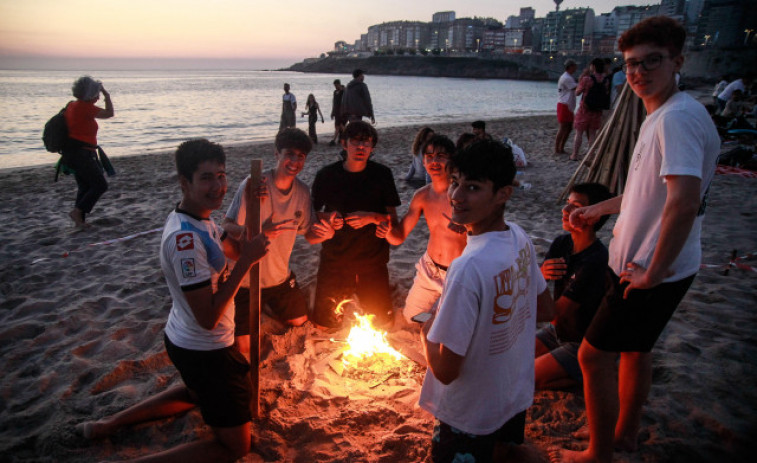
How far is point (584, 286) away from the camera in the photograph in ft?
9.80

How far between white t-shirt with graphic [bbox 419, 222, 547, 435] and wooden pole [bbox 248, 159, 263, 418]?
4.77 ft

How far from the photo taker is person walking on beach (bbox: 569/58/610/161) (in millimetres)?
10548

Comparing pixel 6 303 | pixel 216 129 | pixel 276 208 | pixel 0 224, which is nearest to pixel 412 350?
pixel 276 208

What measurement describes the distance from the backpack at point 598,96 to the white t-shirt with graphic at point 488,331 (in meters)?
10.4

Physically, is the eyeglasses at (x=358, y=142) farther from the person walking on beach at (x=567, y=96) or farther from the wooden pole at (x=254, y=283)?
the person walking on beach at (x=567, y=96)

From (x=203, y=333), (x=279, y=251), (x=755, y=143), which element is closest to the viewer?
(x=203, y=333)

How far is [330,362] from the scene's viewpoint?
381 cm

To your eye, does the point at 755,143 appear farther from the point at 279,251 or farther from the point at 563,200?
the point at 279,251

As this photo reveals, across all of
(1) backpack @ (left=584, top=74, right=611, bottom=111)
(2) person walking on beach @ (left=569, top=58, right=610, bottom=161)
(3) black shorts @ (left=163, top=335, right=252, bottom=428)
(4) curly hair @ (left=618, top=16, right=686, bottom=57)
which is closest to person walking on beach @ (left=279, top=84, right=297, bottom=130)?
(2) person walking on beach @ (left=569, top=58, right=610, bottom=161)

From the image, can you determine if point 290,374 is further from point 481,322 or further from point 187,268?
point 481,322

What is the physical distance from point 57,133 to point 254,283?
19.2 ft

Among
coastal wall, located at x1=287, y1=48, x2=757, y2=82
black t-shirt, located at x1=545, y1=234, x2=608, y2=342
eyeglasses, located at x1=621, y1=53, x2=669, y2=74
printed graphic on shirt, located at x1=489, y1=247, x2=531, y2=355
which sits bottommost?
black t-shirt, located at x1=545, y1=234, x2=608, y2=342

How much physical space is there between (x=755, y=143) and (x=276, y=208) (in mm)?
15608

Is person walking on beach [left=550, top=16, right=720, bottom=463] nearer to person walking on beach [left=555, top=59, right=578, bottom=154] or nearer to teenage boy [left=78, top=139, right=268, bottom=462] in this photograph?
teenage boy [left=78, top=139, right=268, bottom=462]
